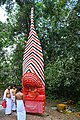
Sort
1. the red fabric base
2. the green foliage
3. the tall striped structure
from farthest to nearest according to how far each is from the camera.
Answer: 1. the green foliage
2. the red fabric base
3. the tall striped structure

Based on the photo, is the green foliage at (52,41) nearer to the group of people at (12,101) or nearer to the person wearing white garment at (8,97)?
the group of people at (12,101)

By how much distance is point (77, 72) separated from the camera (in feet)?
49.0

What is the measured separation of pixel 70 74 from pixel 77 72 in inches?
17.0

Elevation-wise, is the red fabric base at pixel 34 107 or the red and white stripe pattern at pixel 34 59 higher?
the red and white stripe pattern at pixel 34 59

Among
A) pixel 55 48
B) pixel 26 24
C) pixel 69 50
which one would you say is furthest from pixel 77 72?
pixel 26 24

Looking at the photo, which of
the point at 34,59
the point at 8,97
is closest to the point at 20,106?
the point at 8,97

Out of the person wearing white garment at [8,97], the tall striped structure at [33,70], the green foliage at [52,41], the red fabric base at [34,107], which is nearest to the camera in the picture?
the person wearing white garment at [8,97]

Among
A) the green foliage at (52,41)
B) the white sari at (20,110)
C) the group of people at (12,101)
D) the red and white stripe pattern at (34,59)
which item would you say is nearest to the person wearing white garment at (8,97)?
the group of people at (12,101)

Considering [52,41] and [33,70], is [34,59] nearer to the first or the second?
[33,70]

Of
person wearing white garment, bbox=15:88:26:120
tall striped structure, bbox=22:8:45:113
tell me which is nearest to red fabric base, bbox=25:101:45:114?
tall striped structure, bbox=22:8:45:113

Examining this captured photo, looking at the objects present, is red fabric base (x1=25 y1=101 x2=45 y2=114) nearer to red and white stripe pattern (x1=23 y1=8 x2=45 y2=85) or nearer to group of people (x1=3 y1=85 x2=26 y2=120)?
group of people (x1=3 y1=85 x2=26 y2=120)

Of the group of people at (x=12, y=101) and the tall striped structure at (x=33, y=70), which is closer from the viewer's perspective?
the group of people at (x=12, y=101)

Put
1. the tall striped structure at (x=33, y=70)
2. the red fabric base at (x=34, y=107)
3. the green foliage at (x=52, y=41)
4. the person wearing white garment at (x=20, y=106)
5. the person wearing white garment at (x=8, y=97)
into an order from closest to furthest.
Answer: the person wearing white garment at (x=20, y=106)
the person wearing white garment at (x=8, y=97)
the tall striped structure at (x=33, y=70)
the red fabric base at (x=34, y=107)
the green foliage at (x=52, y=41)

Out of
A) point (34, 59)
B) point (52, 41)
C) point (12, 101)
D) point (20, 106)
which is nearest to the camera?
point (20, 106)
